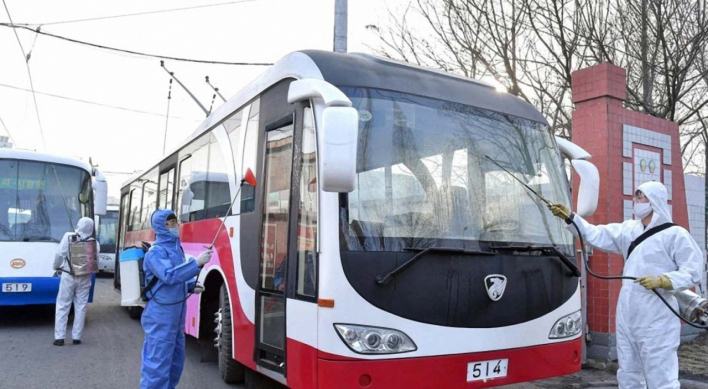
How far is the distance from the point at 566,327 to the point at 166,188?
6738 mm

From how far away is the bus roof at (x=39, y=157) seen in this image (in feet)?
33.2

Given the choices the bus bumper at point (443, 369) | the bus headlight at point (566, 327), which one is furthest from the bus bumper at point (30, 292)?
the bus headlight at point (566, 327)

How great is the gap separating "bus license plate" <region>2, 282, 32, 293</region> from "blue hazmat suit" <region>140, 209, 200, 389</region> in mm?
5553

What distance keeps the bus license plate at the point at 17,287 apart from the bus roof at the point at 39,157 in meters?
2.18

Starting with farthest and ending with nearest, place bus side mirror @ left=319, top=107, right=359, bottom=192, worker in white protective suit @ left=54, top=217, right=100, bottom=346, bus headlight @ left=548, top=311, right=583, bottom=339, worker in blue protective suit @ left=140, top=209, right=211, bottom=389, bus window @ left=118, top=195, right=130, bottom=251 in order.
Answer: bus window @ left=118, top=195, right=130, bottom=251, worker in white protective suit @ left=54, top=217, right=100, bottom=346, worker in blue protective suit @ left=140, top=209, right=211, bottom=389, bus headlight @ left=548, top=311, right=583, bottom=339, bus side mirror @ left=319, top=107, right=359, bottom=192

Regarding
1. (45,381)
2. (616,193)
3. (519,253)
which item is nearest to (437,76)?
(519,253)

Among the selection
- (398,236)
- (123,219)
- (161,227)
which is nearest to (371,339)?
(398,236)

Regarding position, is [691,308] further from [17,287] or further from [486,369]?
[17,287]

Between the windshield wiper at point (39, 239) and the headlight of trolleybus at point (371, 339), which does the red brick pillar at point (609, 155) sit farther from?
the windshield wiper at point (39, 239)

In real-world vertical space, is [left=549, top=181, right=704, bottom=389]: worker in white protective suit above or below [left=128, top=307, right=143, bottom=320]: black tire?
above

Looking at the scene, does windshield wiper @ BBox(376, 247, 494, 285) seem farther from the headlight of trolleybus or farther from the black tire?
the black tire

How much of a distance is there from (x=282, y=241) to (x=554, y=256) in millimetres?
2167

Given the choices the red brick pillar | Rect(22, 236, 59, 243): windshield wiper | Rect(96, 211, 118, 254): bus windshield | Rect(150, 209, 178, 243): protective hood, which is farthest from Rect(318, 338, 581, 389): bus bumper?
Rect(96, 211, 118, 254): bus windshield

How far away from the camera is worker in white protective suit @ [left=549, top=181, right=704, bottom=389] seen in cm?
442
